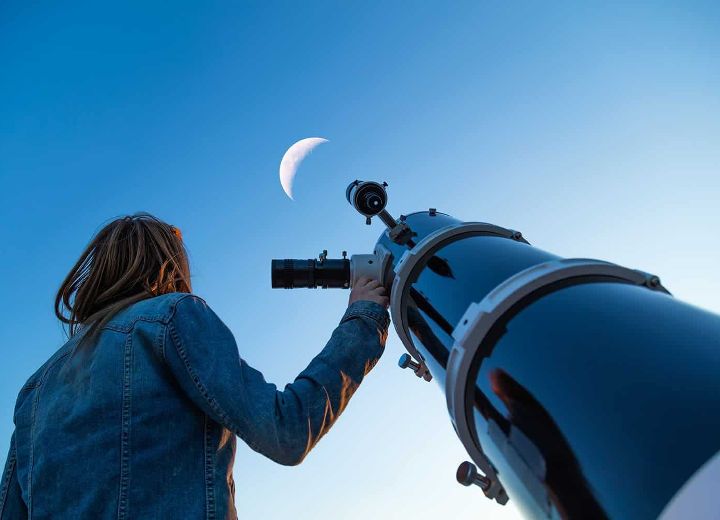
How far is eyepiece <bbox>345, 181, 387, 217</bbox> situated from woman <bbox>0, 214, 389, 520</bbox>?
110 cm

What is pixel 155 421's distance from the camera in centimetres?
167

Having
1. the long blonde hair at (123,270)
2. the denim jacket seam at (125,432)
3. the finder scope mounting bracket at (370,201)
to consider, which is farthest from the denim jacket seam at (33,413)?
the finder scope mounting bracket at (370,201)

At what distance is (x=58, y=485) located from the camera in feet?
5.31

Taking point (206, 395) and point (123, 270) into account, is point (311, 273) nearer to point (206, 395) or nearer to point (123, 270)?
point (123, 270)

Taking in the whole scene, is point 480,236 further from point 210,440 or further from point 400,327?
point 210,440

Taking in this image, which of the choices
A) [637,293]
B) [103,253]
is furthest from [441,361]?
[103,253]

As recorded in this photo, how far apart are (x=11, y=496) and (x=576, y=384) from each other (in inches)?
69.5

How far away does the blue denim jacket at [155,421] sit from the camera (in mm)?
1595

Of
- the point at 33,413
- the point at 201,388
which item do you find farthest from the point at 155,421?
the point at 33,413

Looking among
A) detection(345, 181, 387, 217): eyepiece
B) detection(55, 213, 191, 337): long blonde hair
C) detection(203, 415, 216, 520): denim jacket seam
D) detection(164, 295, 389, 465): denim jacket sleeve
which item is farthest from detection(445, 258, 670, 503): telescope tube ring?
detection(345, 181, 387, 217): eyepiece

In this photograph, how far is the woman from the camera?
5.24ft

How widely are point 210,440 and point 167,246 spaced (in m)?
0.78

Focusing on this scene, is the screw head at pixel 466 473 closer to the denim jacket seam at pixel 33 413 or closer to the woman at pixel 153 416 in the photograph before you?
the woman at pixel 153 416

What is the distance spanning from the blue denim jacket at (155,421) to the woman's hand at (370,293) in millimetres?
501
